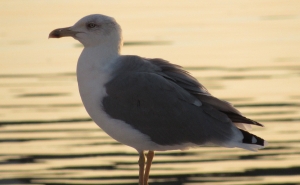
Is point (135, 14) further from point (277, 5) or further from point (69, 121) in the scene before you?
point (69, 121)

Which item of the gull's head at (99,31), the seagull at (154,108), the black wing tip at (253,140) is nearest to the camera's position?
the black wing tip at (253,140)

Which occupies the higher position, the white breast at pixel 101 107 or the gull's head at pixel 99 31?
the gull's head at pixel 99 31

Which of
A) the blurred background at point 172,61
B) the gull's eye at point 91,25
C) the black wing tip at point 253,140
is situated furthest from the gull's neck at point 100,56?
the blurred background at point 172,61

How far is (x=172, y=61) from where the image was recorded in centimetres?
1520

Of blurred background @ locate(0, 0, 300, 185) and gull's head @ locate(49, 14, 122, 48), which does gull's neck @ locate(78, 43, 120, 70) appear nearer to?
gull's head @ locate(49, 14, 122, 48)

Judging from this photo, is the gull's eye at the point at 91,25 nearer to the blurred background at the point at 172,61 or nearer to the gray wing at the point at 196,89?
the gray wing at the point at 196,89

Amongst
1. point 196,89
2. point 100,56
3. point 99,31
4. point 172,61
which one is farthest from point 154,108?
point 172,61

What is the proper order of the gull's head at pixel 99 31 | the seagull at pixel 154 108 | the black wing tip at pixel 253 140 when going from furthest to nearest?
the gull's head at pixel 99 31
the seagull at pixel 154 108
the black wing tip at pixel 253 140

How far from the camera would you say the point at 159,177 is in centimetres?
1030

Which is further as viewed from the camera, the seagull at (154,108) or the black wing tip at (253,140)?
the seagull at (154,108)

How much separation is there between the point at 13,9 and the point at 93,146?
9.01 metres

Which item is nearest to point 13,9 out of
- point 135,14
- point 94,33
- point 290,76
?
point 135,14

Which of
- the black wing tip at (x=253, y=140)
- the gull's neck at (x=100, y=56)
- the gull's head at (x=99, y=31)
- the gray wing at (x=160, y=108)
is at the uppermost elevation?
the gull's head at (x=99, y=31)

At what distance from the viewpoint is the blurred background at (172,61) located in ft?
34.6
